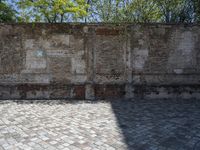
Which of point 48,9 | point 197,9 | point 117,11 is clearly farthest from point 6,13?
point 197,9

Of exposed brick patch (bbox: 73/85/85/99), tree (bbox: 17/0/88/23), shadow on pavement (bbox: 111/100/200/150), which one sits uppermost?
tree (bbox: 17/0/88/23)

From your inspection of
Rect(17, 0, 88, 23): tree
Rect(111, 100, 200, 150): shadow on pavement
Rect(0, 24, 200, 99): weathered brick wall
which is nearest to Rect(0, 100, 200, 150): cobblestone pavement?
Rect(111, 100, 200, 150): shadow on pavement

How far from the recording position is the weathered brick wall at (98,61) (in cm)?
1148

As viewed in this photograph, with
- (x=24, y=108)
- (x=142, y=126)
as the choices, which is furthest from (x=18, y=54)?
(x=142, y=126)

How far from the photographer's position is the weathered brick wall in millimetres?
11484

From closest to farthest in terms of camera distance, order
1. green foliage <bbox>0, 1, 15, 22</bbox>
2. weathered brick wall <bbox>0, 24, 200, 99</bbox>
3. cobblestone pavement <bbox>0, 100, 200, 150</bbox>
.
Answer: cobblestone pavement <bbox>0, 100, 200, 150</bbox> → weathered brick wall <bbox>0, 24, 200, 99</bbox> → green foliage <bbox>0, 1, 15, 22</bbox>

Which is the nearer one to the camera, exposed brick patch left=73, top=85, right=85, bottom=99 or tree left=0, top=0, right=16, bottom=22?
exposed brick patch left=73, top=85, right=85, bottom=99

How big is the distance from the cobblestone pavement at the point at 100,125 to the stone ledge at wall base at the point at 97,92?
0.98 m

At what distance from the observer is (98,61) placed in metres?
11.6

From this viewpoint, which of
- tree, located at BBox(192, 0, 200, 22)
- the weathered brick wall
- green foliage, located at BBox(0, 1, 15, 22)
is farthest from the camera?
green foliage, located at BBox(0, 1, 15, 22)

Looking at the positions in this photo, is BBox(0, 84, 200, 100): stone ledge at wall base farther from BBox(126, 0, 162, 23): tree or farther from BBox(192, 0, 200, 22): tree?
BBox(192, 0, 200, 22): tree

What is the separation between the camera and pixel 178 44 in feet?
38.2

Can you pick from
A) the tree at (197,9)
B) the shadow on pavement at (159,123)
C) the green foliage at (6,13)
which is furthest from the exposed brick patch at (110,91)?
the green foliage at (6,13)

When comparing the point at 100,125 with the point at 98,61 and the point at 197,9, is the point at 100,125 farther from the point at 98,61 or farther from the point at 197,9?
the point at 197,9
